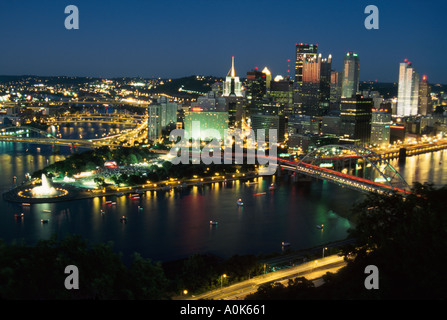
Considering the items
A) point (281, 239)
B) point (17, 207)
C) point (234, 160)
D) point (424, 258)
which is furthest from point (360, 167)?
point (424, 258)

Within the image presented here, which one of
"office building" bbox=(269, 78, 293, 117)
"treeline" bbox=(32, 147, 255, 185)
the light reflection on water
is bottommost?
the light reflection on water

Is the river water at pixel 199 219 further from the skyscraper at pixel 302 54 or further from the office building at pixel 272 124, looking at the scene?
the skyscraper at pixel 302 54

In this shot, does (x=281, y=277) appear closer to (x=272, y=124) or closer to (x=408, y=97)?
(x=272, y=124)

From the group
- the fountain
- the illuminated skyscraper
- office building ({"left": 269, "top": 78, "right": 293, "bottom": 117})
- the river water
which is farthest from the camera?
office building ({"left": 269, "top": 78, "right": 293, "bottom": 117})

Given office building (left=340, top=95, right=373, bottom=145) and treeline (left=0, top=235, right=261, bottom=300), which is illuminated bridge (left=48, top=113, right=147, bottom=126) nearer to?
office building (left=340, top=95, right=373, bottom=145)

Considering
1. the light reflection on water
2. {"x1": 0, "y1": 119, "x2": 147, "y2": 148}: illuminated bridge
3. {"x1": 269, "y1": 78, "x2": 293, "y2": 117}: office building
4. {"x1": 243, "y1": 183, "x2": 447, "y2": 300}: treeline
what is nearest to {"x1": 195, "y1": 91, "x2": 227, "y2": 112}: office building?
{"x1": 0, "y1": 119, "x2": 147, "y2": 148}: illuminated bridge
